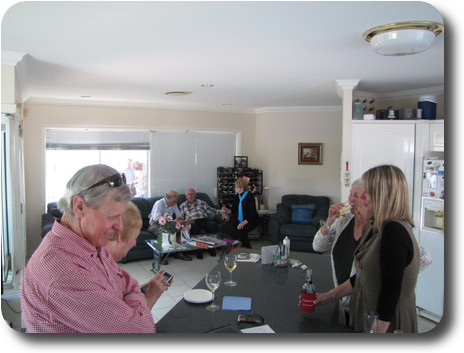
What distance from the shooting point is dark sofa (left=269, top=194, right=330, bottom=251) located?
506 cm

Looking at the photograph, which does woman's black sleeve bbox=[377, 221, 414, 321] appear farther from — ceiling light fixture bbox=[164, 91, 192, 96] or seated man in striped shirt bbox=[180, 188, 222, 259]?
seated man in striped shirt bbox=[180, 188, 222, 259]

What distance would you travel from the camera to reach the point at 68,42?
2182 mm

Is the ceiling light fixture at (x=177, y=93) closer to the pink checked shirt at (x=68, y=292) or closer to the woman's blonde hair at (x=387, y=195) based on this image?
the woman's blonde hair at (x=387, y=195)

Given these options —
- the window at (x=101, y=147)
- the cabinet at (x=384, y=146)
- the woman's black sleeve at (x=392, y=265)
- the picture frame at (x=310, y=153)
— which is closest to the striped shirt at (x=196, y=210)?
the window at (x=101, y=147)

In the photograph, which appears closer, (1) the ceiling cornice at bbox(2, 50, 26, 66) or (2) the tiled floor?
(1) the ceiling cornice at bbox(2, 50, 26, 66)

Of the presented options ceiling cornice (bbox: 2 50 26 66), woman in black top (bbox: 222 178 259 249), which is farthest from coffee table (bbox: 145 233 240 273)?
ceiling cornice (bbox: 2 50 26 66)

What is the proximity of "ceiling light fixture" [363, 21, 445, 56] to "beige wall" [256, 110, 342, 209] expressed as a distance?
368 cm

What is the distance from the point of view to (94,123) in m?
4.87

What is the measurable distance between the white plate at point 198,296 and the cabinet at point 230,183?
399cm

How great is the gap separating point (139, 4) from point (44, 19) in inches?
19.2

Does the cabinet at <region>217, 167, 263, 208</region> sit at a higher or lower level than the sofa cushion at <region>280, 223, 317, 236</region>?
higher

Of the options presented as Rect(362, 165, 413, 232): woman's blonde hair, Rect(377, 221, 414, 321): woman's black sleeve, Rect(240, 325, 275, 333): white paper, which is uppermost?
Rect(362, 165, 413, 232): woman's blonde hair

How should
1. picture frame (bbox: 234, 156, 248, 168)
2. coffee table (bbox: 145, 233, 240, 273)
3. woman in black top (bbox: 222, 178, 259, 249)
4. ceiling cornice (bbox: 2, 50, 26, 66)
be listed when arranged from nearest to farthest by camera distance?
ceiling cornice (bbox: 2, 50, 26, 66) → coffee table (bbox: 145, 233, 240, 273) → woman in black top (bbox: 222, 178, 259, 249) → picture frame (bbox: 234, 156, 248, 168)

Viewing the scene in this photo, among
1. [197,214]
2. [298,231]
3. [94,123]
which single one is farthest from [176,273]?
[94,123]
